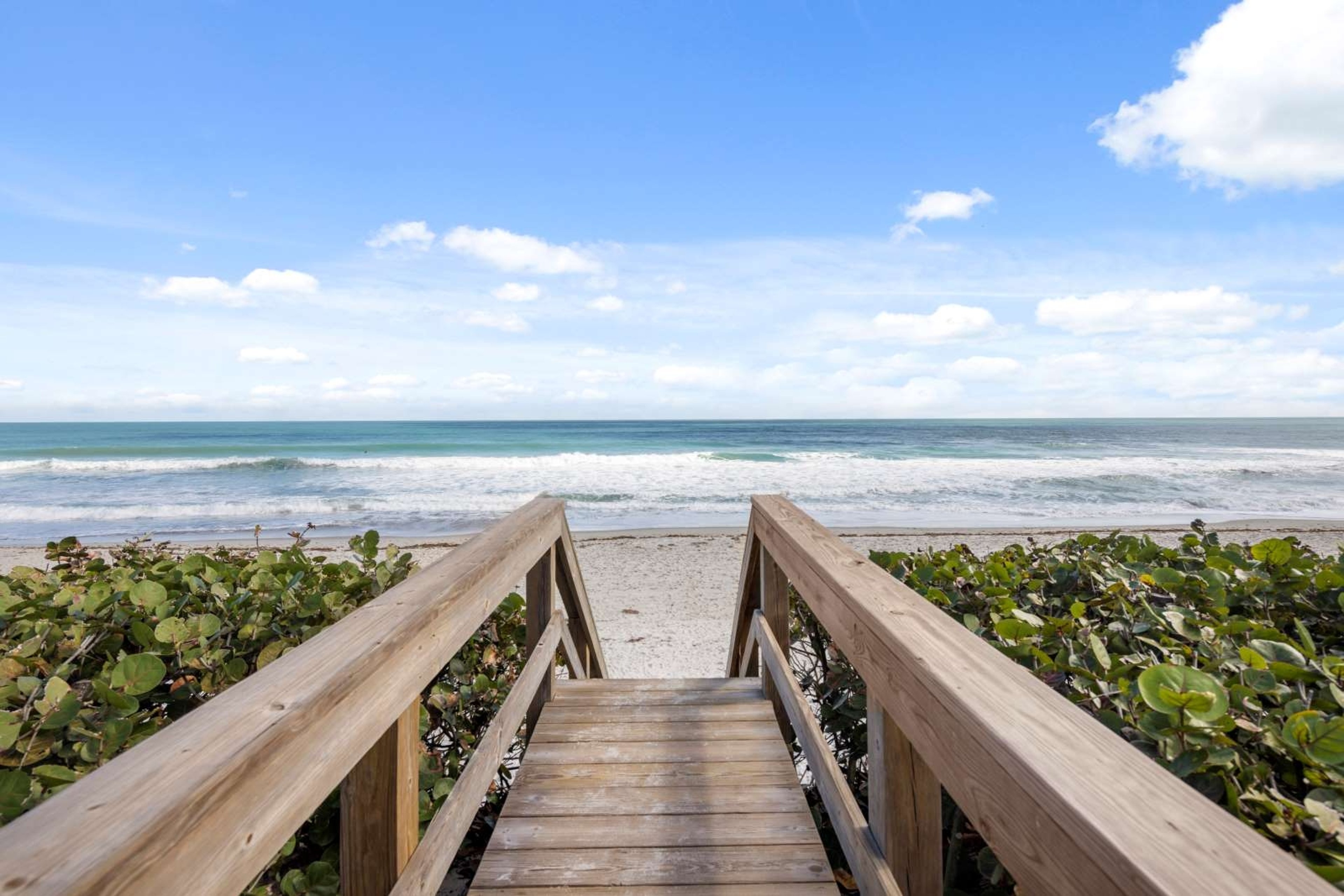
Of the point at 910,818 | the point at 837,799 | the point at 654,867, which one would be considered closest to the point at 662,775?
the point at 654,867

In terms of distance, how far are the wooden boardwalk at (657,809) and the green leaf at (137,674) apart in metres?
0.89

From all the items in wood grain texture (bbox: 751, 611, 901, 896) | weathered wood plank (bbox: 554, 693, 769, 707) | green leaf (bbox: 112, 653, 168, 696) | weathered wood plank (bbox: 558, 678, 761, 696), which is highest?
green leaf (bbox: 112, 653, 168, 696)

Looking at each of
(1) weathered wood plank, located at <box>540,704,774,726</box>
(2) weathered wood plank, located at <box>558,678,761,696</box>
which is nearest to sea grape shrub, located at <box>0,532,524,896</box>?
(1) weathered wood plank, located at <box>540,704,774,726</box>

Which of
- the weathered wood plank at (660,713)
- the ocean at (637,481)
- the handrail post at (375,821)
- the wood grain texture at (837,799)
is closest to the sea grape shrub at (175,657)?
the handrail post at (375,821)

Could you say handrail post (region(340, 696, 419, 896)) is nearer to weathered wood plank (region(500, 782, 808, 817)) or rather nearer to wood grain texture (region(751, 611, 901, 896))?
wood grain texture (region(751, 611, 901, 896))

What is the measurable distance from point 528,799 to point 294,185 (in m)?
19.5

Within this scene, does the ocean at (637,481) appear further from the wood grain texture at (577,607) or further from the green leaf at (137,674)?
the green leaf at (137,674)

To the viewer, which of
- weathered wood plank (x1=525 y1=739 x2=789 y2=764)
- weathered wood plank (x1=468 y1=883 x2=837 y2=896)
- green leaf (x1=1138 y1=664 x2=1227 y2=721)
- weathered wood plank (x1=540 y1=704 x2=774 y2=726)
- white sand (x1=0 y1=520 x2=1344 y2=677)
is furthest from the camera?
white sand (x1=0 y1=520 x2=1344 y2=677)

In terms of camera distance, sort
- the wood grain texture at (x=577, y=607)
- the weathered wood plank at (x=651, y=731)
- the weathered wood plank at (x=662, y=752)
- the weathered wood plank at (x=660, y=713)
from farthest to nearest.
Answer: the wood grain texture at (x=577, y=607) < the weathered wood plank at (x=660, y=713) < the weathered wood plank at (x=651, y=731) < the weathered wood plank at (x=662, y=752)

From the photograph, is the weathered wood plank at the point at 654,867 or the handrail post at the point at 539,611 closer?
the weathered wood plank at the point at 654,867

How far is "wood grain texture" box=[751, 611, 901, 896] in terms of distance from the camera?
3.63ft

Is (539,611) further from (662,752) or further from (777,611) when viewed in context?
(777,611)

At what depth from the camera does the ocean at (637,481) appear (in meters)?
11.7

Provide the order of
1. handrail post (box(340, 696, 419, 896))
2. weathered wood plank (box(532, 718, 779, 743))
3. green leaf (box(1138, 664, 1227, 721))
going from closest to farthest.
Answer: green leaf (box(1138, 664, 1227, 721)), handrail post (box(340, 696, 419, 896)), weathered wood plank (box(532, 718, 779, 743))
